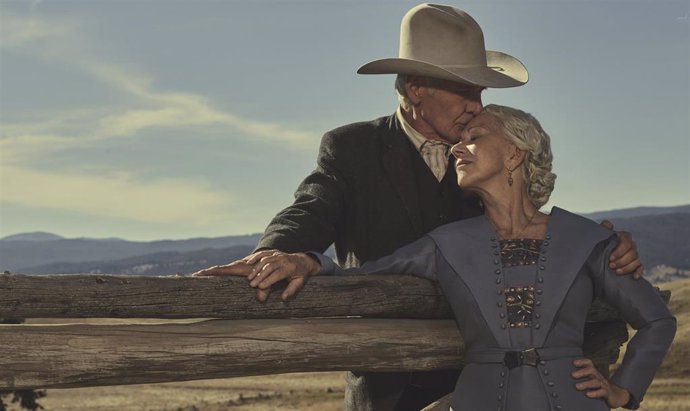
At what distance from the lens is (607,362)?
18.3 feet

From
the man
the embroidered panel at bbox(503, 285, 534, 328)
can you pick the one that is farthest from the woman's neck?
the man

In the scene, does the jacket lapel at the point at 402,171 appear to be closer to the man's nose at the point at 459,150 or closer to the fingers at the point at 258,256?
the man's nose at the point at 459,150

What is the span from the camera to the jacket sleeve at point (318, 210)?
4.67 m

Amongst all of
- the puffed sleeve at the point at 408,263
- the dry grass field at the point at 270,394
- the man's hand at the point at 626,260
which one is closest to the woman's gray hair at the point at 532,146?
the man's hand at the point at 626,260

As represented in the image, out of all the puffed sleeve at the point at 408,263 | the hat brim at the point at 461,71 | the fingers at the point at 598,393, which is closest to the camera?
the fingers at the point at 598,393

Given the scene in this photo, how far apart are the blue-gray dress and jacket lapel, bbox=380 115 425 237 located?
0.85 meters

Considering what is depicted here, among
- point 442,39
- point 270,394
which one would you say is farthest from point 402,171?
point 270,394

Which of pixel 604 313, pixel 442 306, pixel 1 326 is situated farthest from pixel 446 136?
pixel 1 326

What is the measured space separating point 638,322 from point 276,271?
1539 millimetres

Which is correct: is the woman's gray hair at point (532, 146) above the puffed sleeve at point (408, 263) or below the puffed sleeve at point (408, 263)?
above

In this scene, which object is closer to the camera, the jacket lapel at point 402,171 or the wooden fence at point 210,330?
the wooden fence at point 210,330

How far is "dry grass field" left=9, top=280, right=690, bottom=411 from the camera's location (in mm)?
38188

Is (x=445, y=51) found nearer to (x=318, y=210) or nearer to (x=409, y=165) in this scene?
(x=409, y=165)

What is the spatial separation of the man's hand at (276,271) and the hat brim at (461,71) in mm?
1191
